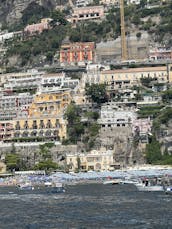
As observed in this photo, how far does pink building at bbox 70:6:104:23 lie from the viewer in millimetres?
132250

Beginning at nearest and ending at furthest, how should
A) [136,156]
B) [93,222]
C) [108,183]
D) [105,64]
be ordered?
1. [93,222]
2. [108,183]
3. [136,156]
4. [105,64]

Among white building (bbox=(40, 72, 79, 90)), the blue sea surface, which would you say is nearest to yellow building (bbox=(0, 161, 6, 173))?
white building (bbox=(40, 72, 79, 90))

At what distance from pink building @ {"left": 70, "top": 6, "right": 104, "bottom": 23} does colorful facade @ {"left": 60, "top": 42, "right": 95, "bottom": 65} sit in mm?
10093

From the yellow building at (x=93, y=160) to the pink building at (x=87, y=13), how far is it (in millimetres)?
35803

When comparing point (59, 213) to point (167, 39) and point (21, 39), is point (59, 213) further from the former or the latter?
point (21, 39)

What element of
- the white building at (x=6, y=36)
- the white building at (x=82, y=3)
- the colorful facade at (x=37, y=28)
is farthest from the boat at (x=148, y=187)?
the white building at (x=82, y=3)

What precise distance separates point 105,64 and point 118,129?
18.6m

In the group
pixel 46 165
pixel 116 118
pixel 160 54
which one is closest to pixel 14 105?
pixel 116 118

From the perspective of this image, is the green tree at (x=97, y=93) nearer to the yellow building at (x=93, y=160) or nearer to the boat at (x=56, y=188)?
the yellow building at (x=93, y=160)

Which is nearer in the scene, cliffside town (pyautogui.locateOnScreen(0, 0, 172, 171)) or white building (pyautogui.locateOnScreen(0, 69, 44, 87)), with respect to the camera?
cliffside town (pyautogui.locateOnScreen(0, 0, 172, 171))

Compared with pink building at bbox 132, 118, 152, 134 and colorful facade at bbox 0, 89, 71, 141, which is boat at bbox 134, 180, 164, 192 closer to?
pink building at bbox 132, 118, 152, 134

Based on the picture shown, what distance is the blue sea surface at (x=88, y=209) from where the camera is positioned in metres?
56.5

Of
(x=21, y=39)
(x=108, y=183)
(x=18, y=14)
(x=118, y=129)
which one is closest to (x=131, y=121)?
(x=118, y=129)

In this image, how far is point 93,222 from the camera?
5725cm
